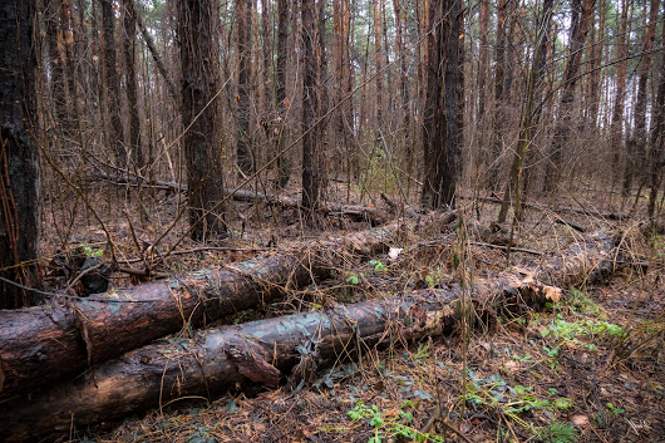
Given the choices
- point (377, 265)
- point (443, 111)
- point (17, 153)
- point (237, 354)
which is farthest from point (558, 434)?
point (443, 111)

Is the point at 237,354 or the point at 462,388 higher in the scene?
the point at 237,354

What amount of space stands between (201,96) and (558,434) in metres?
3.90

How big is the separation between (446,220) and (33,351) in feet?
13.2

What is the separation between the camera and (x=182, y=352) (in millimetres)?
2143

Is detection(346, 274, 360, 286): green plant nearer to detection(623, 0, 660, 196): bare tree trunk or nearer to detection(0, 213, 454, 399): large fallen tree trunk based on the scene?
detection(0, 213, 454, 399): large fallen tree trunk

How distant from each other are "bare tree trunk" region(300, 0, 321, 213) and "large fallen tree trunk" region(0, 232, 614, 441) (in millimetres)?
2515

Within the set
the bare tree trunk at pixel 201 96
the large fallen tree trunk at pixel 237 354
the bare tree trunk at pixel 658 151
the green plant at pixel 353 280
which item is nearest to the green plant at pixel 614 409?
the large fallen tree trunk at pixel 237 354

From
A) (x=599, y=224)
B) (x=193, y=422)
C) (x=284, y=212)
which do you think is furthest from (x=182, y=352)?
(x=599, y=224)

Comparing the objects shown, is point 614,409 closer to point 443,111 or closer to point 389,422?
point 389,422

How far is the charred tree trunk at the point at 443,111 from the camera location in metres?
4.89

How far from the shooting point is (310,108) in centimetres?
532

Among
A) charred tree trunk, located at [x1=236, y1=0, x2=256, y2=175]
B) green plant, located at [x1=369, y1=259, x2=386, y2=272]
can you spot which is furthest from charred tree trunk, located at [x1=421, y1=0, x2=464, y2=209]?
charred tree trunk, located at [x1=236, y1=0, x2=256, y2=175]

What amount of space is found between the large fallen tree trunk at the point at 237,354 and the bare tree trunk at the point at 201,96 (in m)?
1.56

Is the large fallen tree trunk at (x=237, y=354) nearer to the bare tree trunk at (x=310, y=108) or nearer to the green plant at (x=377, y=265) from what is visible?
the green plant at (x=377, y=265)
